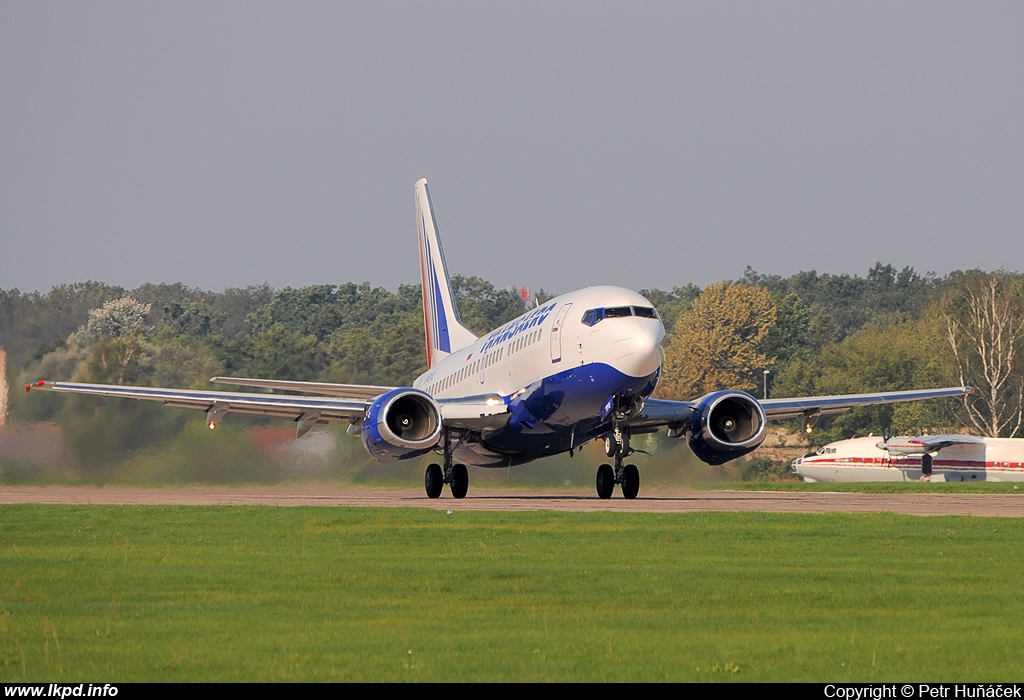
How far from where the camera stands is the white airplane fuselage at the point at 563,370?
1273 inches

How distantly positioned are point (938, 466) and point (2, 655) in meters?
75.3

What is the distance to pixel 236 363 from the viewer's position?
2554 inches

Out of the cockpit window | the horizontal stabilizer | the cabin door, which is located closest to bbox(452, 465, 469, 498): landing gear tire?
the cabin door

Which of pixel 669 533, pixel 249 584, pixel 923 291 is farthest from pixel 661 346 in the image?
pixel 923 291

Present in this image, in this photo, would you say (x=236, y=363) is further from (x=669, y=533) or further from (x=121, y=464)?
(x=669, y=533)

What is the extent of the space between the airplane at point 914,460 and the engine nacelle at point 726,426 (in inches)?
1705

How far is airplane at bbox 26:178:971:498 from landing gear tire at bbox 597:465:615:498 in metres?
0.04

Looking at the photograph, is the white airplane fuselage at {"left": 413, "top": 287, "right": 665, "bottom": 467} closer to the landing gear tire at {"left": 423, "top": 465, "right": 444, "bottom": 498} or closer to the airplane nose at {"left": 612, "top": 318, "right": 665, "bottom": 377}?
the airplane nose at {"left": 612, "top": 318, "right": 665, "bottom": 377}

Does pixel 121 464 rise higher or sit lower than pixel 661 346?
lower

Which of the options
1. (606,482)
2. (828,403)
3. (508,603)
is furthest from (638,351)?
(508,603)

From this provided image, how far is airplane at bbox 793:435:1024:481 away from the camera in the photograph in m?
78.7

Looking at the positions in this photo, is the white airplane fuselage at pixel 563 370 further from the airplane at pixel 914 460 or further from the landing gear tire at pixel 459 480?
the airplane at pixel 914 460

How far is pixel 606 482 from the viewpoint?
1433 inches

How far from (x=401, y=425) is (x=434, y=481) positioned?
2244 mm
